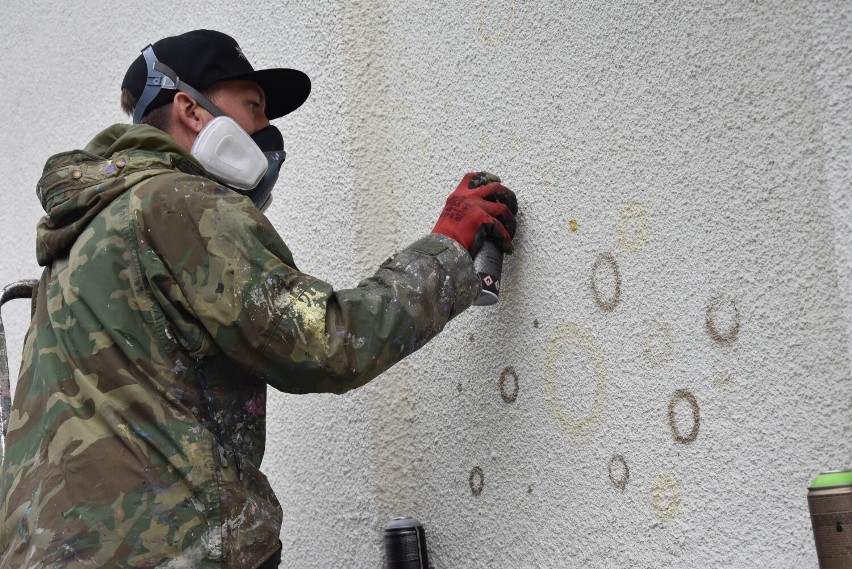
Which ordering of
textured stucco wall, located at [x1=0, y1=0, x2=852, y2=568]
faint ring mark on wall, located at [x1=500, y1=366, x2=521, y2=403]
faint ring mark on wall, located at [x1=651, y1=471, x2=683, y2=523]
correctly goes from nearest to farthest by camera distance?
textured stucco wall, located at [x1=0, y1=0, x2=852, y2=568]
faint ring mark on wall, located at [x1=651, y1=471, x2=683, y2=523]
faint ring mark on wall, located at [x1=500, y1=366, x2=521, y2=403]

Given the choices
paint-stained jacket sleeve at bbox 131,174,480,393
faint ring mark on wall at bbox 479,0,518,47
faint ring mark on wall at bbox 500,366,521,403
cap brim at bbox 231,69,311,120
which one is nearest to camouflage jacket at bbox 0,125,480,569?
paint-stained jacket sleeve at bbox 131,174,480,393

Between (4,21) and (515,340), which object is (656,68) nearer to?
(515,340)

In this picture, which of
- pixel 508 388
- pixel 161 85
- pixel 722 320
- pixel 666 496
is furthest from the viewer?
pixel 508 388

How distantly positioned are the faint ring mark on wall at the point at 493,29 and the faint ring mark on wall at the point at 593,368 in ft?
2.57

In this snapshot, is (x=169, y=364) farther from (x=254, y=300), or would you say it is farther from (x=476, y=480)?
(x=476, y=480)

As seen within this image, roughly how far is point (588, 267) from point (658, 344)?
0.28 meters

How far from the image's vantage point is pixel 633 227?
2.15 meters

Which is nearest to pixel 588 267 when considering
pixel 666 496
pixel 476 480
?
pixel 666 496

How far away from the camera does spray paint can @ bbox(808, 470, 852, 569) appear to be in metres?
1.51

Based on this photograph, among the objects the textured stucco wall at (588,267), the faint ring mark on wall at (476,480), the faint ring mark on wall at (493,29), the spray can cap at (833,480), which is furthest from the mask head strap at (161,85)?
the spray can cap at (833,480)

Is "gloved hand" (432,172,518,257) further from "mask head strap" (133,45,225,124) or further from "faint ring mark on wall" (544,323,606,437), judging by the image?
"mask head strap" (133,45,225,124)

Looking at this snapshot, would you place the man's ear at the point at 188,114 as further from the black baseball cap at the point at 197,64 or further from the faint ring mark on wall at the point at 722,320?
the faint ring mark on wall at the point at 722,320

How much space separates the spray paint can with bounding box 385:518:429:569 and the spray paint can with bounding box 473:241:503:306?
2.21 ft

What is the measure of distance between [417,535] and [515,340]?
0.60 m
